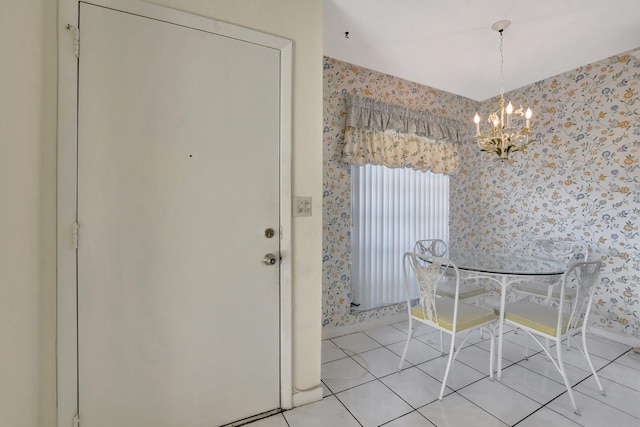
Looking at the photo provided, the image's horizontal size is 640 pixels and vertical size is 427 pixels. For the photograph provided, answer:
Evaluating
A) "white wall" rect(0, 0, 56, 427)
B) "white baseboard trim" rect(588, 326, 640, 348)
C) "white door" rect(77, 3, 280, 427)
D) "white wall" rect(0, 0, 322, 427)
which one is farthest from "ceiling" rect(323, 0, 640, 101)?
"white baseboard trim" rect(588, 326, 640, 348)

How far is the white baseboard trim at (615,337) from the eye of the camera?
2.39m

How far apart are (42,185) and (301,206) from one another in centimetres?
116

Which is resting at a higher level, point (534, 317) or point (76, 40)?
point (76, 40)

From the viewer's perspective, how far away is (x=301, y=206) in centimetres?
165

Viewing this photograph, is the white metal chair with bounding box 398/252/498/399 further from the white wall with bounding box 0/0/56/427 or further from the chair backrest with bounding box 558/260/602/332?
the white wall with bounding box 0/0/56/427

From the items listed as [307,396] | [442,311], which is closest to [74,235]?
[307,396]

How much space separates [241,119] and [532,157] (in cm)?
328

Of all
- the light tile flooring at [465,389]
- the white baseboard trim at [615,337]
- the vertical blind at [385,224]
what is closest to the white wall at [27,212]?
the light tile flooring at [465,389]

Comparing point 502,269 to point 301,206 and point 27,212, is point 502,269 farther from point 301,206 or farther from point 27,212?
point 27,212

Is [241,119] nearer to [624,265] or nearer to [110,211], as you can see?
[110,211]

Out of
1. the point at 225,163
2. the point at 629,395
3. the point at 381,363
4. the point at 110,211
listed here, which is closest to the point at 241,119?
the point at 225,163

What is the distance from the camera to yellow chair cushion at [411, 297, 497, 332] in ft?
5.98

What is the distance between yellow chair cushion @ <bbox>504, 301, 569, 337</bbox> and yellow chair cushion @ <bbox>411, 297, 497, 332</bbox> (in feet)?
0.42

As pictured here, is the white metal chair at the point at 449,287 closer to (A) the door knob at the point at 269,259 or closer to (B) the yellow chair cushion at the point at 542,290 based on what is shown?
(B) the yellow chair cushion at the point at 542,290
